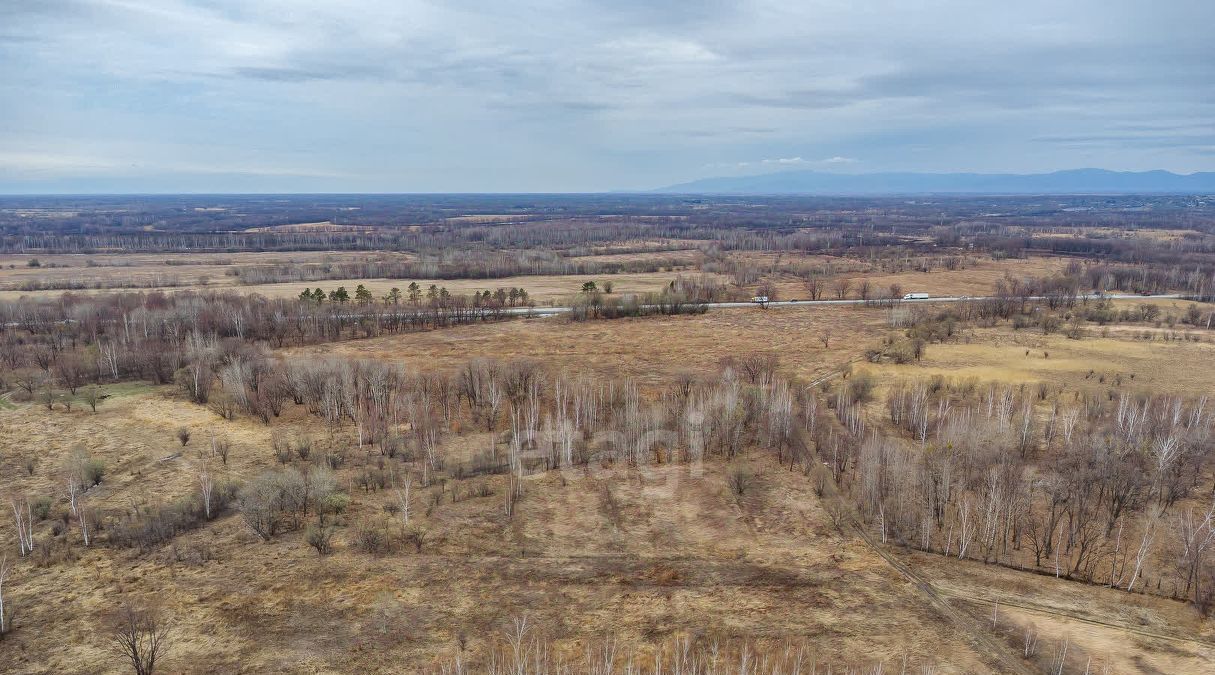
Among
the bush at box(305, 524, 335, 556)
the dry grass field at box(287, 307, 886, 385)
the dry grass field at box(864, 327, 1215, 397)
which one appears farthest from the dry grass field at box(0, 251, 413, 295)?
→ the dry grass field at box(864, 327, 1215, 397)

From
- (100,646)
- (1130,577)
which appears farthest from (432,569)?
(1130,577)

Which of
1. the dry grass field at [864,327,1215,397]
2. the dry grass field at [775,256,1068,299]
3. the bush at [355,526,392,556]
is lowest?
the bush at [355,526,392,556]

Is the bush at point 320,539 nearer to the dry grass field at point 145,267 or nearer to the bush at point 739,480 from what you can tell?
the bush at point 739,480

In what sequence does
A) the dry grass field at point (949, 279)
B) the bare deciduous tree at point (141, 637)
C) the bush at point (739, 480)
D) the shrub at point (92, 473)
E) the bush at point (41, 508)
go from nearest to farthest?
the bare deciduous tree at point (141, 637) < the bush at point (41, 508) < the shrub at point (92, 473) < the bush at point (739, 480) < the dry grass field at point (949, 279)

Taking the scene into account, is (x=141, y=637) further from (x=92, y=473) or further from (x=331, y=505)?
(x=92, y=473)

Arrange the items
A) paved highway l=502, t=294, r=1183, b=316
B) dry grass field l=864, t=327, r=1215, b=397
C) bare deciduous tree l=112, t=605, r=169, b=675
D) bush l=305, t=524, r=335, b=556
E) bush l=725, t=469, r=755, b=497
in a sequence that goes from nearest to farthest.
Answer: bare deciduous tree l=112, t=605, r=169, b=675
bush l=305, t=524, r=335, b=556
bush l=725, t=469, r=755, b=497
dry grass field l=864, t=327, r=1215, b=397
paved highway l=502, t=294, r=1183, b=316

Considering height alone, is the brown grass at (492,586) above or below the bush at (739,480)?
below

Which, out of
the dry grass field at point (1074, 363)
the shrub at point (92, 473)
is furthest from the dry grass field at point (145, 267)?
the dry grass field at point (1074, 363)

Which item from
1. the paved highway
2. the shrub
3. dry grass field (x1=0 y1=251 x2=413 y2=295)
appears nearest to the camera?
the shrub

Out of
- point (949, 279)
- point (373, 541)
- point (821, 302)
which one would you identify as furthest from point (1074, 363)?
point (949, 279)

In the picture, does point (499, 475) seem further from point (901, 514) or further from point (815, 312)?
point (815, 312)

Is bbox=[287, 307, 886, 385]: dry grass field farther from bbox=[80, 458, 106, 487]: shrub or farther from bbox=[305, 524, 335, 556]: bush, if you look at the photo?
bbox=[305, 524, 335, 556]: bush

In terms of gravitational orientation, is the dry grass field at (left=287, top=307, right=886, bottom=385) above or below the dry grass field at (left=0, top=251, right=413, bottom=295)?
below
